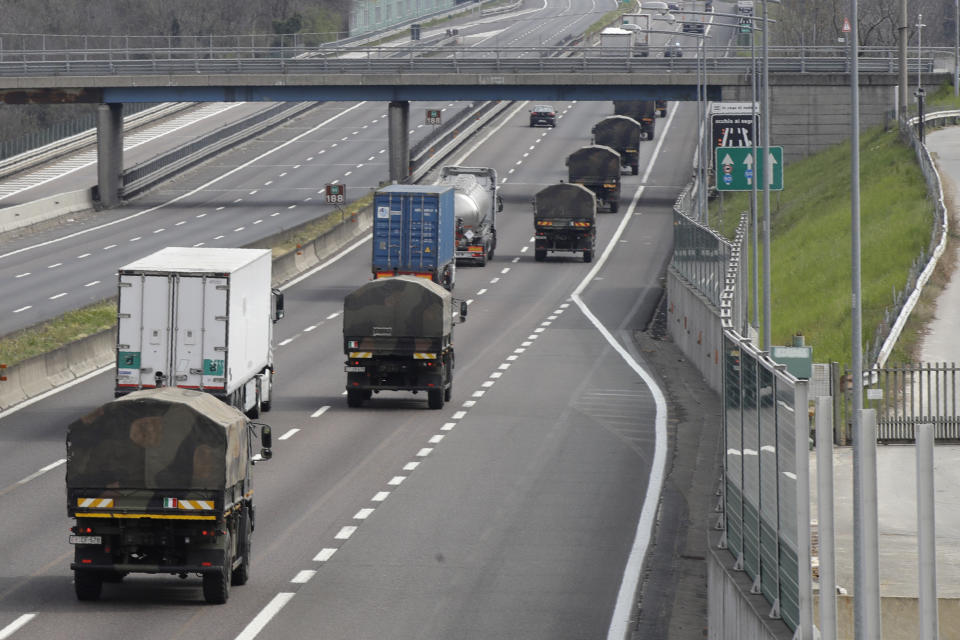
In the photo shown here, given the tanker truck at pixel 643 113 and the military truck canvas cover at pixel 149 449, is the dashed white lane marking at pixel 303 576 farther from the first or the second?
the tanker truck at pixel 643 113

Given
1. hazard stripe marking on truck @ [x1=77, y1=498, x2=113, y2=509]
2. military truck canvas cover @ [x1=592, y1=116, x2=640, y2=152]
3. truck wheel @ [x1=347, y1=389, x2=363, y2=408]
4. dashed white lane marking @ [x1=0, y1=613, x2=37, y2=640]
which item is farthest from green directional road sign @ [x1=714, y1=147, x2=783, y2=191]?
military truck canvas cover @ [x1=592, y1=116, x2=640, y2=152]

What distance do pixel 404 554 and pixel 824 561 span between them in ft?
36.5

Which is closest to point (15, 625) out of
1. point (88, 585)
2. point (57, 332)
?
point (88, 585)

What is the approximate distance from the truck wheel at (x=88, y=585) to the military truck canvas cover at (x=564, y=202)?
1948 inches

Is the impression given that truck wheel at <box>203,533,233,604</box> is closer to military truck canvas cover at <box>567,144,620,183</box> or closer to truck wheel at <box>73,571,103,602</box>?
truck wheel at <box>73,571,103,602</box>

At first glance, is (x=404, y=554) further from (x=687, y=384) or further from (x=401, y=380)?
(x=687, y=384)

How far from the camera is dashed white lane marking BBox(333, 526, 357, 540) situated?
23.4 meters

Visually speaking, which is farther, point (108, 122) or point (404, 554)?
point (108, 122)

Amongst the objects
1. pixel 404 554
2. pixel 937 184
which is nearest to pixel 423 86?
pixel 937 184

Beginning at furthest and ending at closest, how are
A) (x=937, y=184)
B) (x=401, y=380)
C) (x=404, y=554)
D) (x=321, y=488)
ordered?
(x=937, y=184)
(x=401, y=380)
(x=321, y=488)
(x=404, y=554)

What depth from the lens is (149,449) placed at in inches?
748

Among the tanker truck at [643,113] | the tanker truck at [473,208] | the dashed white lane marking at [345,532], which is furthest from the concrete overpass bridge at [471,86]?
the dashed white lane marking at [345,532]

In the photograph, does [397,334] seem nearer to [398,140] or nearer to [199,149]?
[398,140]

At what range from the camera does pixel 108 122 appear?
91.9 m
